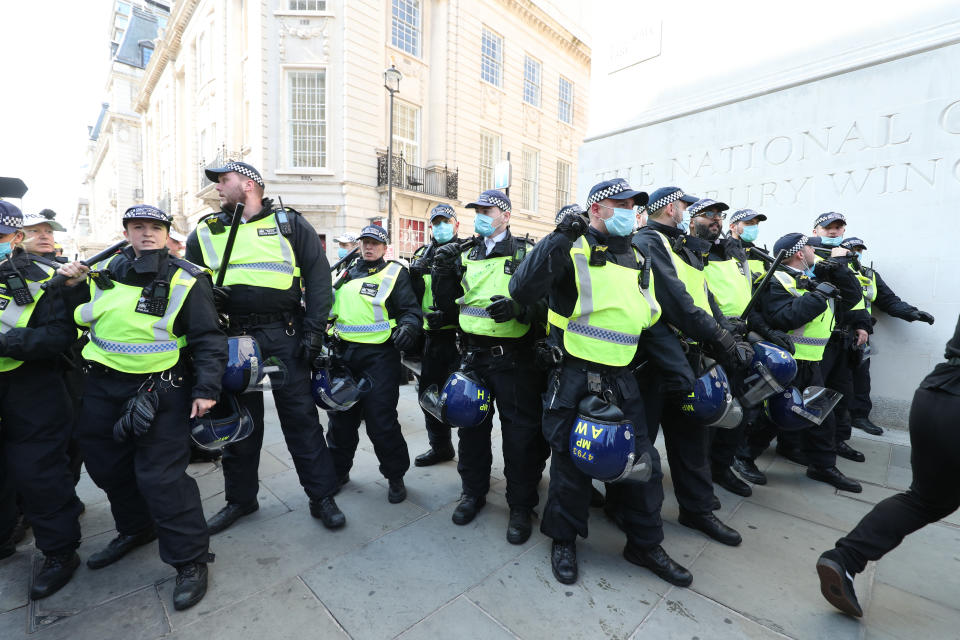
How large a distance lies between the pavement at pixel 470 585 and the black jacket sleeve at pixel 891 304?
247 centimetres

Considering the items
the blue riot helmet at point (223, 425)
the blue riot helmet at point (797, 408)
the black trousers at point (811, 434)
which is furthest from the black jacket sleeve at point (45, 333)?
the black trousers at point (811, 434)

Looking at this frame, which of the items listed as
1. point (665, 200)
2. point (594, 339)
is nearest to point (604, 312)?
point (594, 339)

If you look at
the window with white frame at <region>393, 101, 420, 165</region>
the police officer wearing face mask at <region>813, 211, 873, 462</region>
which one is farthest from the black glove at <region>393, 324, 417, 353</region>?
the window with white frame at <region>393, 101, 420, 165</region>

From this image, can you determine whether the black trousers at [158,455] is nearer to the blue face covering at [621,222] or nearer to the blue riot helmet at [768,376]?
the blue face covering at [621,222]

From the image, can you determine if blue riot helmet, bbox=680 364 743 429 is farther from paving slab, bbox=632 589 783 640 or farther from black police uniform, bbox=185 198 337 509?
black police uniform, bbox=185 198 337 509

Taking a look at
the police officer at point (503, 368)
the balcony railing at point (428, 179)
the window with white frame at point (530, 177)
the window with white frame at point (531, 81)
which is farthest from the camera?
the window with white frame at point (530, 177)

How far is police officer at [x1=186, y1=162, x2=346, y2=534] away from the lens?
282 centimetres

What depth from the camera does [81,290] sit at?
8.37 feet

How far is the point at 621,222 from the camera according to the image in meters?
2.44

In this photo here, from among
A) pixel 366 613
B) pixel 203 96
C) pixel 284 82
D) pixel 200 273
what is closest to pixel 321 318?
pixel 200 273

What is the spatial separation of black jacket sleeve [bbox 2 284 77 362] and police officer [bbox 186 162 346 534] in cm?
71

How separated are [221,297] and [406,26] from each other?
1752cm

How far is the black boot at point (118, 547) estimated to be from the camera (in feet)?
8.43

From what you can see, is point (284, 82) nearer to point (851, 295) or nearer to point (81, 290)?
point (81, 290)
